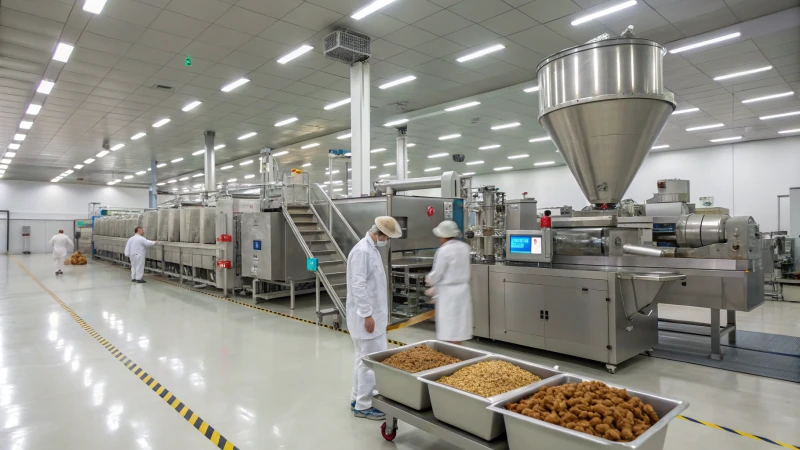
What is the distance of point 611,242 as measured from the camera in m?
4.88

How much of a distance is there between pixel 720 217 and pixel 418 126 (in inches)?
388

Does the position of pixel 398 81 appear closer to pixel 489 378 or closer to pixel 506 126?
pixel 506 126

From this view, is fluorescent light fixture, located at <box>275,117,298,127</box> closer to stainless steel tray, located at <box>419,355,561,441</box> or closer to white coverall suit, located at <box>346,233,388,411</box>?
white coverall suit, located at <box>346,233,388,411</box>

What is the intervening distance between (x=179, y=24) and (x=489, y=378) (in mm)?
7439

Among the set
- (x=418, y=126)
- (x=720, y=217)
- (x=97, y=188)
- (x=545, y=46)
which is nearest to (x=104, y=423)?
(x=720, y=217)

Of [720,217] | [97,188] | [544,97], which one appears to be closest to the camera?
[544,97]

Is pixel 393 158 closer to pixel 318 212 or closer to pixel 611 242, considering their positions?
pixel 318 212

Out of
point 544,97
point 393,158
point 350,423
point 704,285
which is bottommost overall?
point 350,423

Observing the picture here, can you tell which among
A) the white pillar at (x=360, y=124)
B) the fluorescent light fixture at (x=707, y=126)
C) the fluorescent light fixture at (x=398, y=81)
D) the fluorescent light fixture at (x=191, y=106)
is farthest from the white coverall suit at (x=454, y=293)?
the fluorescent light fixture at (x=707, y=126)

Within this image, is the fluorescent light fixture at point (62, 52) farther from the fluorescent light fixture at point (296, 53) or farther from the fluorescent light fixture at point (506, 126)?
the fluorescent light fixture at point (506, 126)

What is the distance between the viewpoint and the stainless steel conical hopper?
12.7 ft

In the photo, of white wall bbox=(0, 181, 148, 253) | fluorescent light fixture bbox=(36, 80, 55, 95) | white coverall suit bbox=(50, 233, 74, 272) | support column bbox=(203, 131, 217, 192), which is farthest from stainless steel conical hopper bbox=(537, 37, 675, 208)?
white wall bbox=(0, 181, 148, 253)

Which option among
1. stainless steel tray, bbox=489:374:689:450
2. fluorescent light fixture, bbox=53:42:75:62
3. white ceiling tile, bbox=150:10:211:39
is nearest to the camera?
stainless steel tray, bbox=489:374:689:450

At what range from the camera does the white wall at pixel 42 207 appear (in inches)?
1020
